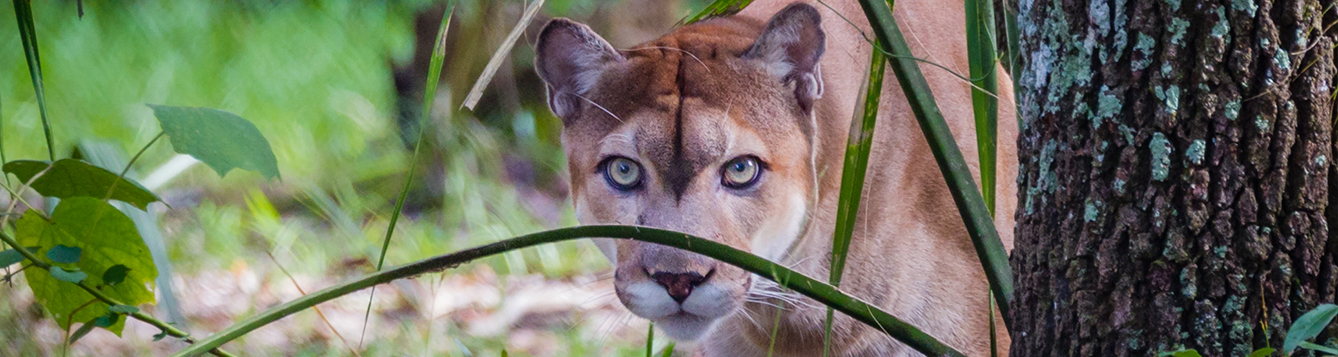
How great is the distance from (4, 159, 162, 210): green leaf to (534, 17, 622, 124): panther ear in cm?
87

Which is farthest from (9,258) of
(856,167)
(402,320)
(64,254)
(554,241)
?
(402,320)

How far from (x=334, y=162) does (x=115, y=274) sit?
2.72 m

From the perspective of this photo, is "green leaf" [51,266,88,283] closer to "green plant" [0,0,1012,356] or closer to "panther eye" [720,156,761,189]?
"green plant" [0,0,1012,356]

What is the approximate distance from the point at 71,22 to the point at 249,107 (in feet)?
3.70

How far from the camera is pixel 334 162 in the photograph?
12.7ft

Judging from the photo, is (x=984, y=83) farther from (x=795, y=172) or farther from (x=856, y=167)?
(x=795, y=172)

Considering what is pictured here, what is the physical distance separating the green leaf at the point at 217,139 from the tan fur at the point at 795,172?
82 cm

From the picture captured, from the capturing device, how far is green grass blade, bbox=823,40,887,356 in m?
1.18

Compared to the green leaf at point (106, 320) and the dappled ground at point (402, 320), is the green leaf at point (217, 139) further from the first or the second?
the dappled ground at point (402, 320)

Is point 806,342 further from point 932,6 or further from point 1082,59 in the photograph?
point 1082,59

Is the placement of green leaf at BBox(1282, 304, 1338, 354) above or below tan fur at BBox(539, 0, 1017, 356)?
below

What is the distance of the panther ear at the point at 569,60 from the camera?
6.46 ft

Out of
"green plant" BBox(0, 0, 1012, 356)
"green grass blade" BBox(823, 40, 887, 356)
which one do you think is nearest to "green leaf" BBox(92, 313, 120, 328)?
"green plant" BBox(0, 0, 1012, 356)

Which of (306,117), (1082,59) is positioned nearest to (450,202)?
(306,117)
